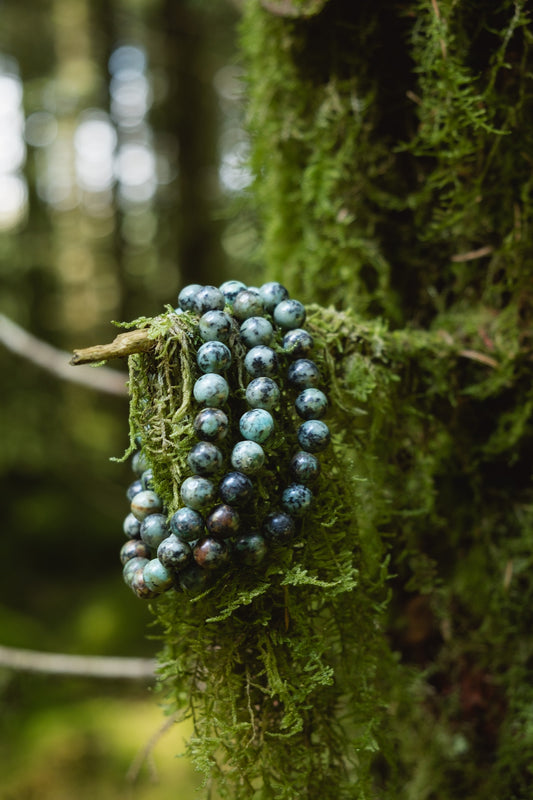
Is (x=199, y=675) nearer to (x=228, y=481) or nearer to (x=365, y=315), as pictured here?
(x=228, y=481)

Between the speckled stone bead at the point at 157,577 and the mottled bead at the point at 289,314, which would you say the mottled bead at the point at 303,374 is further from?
the speckled stone bead at the point at 157,577

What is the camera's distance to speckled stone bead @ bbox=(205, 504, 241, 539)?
2.43 feet

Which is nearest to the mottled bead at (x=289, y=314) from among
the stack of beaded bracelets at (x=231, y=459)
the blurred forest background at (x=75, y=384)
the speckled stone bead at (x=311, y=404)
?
the stack of beaded bracelets at (x=231, y=459)

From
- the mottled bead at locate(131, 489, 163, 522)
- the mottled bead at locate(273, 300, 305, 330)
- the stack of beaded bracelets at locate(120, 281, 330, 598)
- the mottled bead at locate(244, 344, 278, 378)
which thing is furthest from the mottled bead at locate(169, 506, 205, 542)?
the mottled bead at locate(273, 300, 305, 330)

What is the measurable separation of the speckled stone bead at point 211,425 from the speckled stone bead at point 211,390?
0.5 inches

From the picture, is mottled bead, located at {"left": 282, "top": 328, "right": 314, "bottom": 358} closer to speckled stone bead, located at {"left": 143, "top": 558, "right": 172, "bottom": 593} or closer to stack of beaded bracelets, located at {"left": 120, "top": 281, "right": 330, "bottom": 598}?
stack of beaded bracelets, located at {"left": 120, "top": 281, "right": 330, "bottom": 598}

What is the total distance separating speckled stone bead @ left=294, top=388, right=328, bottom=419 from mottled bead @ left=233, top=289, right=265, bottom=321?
0.14m

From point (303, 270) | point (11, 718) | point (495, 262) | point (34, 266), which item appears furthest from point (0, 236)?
point (495, 262)

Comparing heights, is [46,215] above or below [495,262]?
below

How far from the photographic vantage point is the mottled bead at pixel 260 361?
808mm

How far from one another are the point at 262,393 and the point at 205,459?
0.39 ft

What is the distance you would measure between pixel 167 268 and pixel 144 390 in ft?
23.3

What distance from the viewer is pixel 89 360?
763 millimetres

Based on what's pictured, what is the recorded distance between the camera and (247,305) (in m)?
0.85
